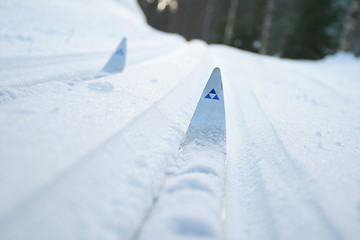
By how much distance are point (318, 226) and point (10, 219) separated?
1.30 metres

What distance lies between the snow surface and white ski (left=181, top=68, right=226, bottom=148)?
4.3 inches

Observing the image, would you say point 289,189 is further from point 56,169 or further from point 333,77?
point 333,77

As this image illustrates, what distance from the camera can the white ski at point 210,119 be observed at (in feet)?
6.15

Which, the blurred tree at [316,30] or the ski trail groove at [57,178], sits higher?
the blurred tree at [316,30]

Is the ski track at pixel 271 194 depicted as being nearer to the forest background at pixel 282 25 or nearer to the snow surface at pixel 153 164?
the snow surface at pixel 153 164

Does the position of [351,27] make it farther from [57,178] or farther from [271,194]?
[57,178]

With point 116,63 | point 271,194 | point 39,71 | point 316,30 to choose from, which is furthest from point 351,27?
point 39,71

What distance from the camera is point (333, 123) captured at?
8.21ft

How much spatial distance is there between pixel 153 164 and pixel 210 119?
0.79 meters

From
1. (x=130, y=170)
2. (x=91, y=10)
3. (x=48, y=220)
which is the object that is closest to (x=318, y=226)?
(x=130, y=170)

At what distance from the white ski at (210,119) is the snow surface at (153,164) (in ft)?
0.36

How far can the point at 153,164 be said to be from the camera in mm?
1431

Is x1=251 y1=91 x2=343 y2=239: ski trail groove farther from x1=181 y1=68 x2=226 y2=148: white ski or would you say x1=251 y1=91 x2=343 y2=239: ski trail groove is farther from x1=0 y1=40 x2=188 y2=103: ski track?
x1=0 y1=40 x2=188 y2=103: ski track

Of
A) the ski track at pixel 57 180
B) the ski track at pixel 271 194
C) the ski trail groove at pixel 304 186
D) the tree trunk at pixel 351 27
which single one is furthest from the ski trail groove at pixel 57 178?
the tree trunk at pixel 351 27
